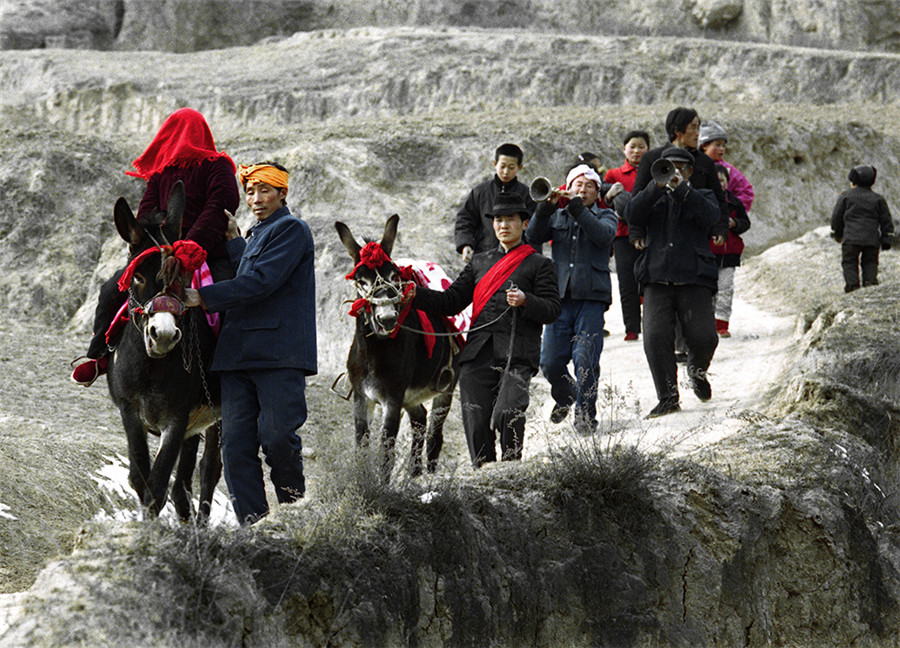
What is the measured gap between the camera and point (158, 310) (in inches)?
236

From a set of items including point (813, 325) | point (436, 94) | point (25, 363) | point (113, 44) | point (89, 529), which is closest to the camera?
point (89, 529)

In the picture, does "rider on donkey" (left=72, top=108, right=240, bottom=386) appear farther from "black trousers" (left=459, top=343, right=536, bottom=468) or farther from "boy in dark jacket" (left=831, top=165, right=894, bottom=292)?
"boy in dark jacket" (left=831, top=165, right=894, bottom=292)

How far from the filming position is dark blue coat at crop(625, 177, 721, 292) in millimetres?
9922

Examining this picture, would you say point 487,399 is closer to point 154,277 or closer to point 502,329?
point 502,329

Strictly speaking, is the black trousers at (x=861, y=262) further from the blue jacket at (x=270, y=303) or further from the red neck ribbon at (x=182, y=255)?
the red neck ribbon at (x=182, y=255)

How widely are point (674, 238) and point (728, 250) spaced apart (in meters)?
3.21

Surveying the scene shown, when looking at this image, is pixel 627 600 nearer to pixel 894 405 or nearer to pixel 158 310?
pixel 158 310

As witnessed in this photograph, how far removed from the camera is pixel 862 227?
14836mm

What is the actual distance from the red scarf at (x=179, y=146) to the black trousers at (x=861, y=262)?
34.0ft

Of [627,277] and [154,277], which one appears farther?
[627,277]

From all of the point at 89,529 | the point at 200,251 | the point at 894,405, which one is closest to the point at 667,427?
the point at 894,405

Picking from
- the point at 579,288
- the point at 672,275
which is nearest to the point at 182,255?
the point at 579,288

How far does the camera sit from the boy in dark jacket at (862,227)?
1484cm

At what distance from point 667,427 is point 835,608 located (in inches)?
94.8
